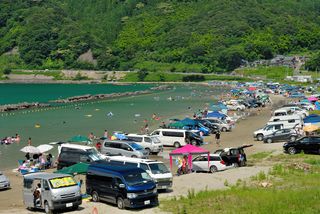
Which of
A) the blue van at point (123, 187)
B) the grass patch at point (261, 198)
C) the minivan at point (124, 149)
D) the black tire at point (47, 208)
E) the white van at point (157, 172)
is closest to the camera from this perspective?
the grass patch at point (261, 198)

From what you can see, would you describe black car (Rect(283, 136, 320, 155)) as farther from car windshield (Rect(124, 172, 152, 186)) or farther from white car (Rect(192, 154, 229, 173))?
car windshield (Rect(124, 172, 152, 186))

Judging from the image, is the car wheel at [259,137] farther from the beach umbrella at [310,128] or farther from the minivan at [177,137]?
the minivan at [177,137]

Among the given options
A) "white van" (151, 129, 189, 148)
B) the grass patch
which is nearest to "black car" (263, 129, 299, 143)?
"white van" (151, 129, 189, 148)

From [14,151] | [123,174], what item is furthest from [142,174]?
[14,151]

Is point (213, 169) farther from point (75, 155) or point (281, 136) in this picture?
point (281, 136)

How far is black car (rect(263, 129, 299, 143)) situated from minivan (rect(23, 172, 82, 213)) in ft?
79.8

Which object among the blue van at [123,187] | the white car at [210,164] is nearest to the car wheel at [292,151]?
the white car at [210,164]

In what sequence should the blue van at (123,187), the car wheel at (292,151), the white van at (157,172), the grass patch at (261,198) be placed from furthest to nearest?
1. the car wheel at (292,151)
2. the white van at (157,172)
3. the blue van at (123,187)
4. the grass patch at (261,198)

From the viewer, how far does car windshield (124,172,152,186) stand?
2055cm

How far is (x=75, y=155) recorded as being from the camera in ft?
100

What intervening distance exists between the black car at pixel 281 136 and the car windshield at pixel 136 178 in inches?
886

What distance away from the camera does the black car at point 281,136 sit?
136 feet

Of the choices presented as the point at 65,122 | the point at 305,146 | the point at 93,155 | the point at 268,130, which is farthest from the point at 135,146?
the point at 65,122

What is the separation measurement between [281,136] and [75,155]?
18.0 meters
